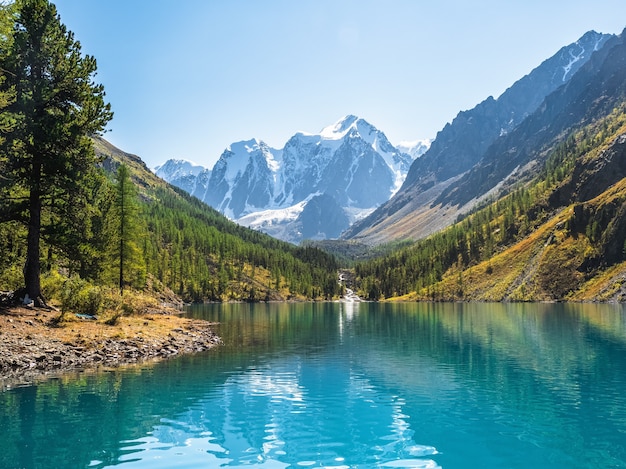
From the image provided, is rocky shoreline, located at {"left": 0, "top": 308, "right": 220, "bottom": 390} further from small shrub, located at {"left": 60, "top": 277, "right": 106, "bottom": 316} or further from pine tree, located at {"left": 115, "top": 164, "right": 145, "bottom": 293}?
pine tree, located at {"left": 115, "top": 164, "right": 145, "bottom": 293}

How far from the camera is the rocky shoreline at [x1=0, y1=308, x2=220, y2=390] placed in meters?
31.1

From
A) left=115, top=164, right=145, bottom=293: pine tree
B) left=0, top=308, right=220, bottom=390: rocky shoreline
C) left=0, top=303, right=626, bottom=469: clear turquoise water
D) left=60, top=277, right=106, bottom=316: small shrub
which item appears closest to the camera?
left=0, top=303, right=626, bottom=469: clear turquoise water

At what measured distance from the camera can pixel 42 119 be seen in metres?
38.3

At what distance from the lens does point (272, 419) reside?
2397 cm

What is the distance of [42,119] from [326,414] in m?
31.5

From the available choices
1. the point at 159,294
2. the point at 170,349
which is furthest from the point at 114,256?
the point at 159,294

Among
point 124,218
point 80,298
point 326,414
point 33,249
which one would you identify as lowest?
point 326,414

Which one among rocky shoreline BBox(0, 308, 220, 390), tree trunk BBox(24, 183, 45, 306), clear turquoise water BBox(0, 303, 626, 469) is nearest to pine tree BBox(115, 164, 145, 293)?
rocky shoreline BBox(0, 308, 220, 390)

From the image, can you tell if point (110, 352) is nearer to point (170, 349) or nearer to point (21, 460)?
point (170, 349)

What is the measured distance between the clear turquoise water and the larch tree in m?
16.5

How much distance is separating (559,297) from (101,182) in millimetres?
169301

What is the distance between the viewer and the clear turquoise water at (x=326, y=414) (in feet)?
61.0

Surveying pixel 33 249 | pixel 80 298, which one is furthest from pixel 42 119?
pixel 80 298

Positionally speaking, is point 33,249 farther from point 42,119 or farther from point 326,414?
point 326,414
